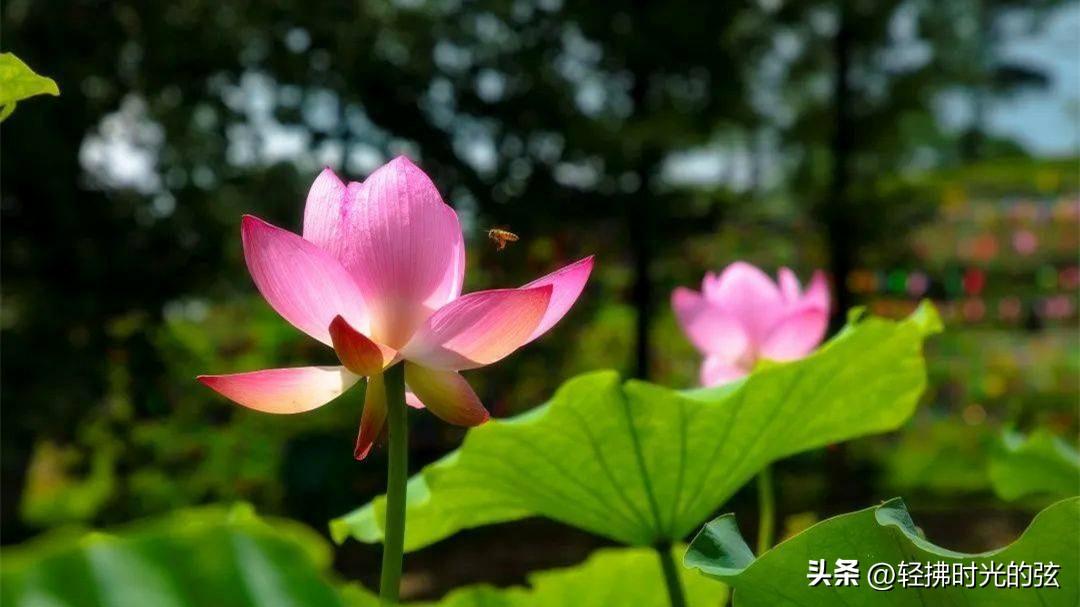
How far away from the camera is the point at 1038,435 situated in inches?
23.3

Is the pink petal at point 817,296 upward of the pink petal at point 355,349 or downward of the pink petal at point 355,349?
downward

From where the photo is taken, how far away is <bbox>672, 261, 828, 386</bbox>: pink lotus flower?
1.83 feet

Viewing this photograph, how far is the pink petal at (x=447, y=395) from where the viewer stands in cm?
28

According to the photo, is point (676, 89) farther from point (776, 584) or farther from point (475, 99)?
point (776, 584)

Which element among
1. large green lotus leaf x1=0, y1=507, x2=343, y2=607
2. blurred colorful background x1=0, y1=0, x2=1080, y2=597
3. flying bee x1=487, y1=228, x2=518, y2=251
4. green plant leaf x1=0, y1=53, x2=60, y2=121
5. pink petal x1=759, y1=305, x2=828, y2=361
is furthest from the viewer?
blurred colorful background x1=0, y1=0, x2=1080, y2=597

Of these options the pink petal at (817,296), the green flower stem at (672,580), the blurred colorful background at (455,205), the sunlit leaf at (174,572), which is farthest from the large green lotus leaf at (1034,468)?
the blurred colorful background at (455,205)

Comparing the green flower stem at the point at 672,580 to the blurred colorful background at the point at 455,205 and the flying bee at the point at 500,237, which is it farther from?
the blurred colorful background at the point at 455,205

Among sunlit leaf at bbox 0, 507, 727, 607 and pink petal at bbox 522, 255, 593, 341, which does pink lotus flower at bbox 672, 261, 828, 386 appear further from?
sunlit leaf at bbox 0, 507, 727, 607

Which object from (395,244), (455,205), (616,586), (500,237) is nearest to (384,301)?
(395,244)

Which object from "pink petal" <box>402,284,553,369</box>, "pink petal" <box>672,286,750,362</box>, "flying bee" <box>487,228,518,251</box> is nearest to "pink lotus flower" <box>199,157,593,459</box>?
"pink petal" <box>402,284,553,369</box>

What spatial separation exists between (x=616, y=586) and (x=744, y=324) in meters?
0.17

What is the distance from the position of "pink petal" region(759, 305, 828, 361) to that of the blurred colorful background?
232cm

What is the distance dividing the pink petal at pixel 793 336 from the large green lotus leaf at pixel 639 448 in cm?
10

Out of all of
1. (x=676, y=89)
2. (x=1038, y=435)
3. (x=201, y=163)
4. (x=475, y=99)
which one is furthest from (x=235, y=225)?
(x=1038, y=435)
